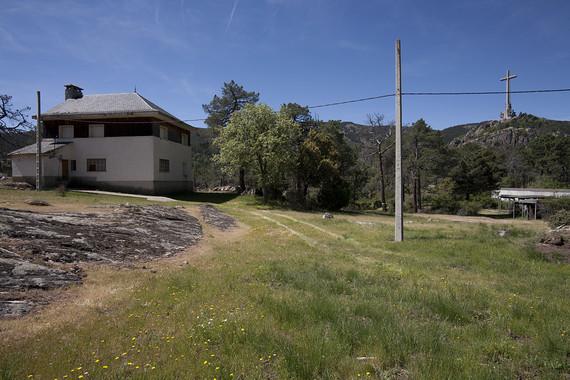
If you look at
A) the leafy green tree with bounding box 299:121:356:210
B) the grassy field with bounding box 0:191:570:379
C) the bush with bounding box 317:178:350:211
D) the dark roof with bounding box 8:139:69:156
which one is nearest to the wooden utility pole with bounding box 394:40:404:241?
the grassy field with bounding box 0:191:570:379

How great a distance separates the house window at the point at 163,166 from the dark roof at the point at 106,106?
4.79 meters

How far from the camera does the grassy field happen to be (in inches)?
154

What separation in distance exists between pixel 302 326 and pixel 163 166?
35499 mm

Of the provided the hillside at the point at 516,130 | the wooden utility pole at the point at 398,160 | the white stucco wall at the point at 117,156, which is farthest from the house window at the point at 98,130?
the hillside at the point at 516,130

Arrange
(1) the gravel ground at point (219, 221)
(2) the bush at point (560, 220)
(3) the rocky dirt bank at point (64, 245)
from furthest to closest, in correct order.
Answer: (1) the gravel ground at point (219, 221), (2) the bush at point (560, 220), (3) the rocky dirt bank at point (64, 245)

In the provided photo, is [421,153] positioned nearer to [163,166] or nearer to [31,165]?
[163,166]

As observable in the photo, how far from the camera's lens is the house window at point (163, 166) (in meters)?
36.9

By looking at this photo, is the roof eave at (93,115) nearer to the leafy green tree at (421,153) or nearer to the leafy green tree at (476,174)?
the leafy green tree at (421,153)

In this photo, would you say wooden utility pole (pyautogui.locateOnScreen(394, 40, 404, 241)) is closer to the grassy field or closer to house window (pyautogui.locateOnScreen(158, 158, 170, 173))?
the grassy field

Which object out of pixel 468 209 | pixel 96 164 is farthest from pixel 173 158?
pixel 468 209

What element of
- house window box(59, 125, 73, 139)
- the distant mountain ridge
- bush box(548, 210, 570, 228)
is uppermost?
the distant mountain ridge

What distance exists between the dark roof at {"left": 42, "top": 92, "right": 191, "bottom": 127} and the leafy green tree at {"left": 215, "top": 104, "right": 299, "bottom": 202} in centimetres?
783

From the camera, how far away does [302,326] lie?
17.0 ft

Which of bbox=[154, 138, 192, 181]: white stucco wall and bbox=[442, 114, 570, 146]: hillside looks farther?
bbox=[442, 114, 570, 146]: hillside
